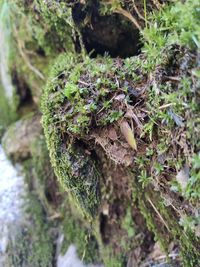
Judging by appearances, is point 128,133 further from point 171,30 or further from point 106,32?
point 106,32

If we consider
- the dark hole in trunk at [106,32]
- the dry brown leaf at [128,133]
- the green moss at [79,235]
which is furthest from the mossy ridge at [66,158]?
→ the green moss at [79,235]

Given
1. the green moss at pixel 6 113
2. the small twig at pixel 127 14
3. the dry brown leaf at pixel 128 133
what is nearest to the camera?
the dry brown leaf at pixel 128 133

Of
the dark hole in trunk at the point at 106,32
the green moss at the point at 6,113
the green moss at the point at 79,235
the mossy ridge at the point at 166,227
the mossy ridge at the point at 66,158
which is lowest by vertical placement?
the green moss at the point at 79,235

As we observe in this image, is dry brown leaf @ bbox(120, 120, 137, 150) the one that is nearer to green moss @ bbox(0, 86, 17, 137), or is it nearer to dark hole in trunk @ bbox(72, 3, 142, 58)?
dark hole in trunk @ bbox(72, 3, 142, 58)

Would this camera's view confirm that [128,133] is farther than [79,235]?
No

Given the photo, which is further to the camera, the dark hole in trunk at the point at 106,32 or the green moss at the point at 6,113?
the green moss at the point at 6,113

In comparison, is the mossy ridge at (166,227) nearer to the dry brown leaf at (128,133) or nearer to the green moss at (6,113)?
the dry brown leaf at (128,133)

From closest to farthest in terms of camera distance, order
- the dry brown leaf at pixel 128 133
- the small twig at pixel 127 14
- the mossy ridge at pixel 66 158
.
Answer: the dry brown leaf at pixel 128 133, the mossy ridge at pixel 66 158, the small twig at pixel 127 14

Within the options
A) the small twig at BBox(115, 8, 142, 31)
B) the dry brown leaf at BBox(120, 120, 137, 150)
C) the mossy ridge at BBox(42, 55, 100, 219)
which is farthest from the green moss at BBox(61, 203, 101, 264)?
the small twig at BBox(115, 8, 142, 31)

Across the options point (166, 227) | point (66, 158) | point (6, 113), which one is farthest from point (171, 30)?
point (6, 113)
